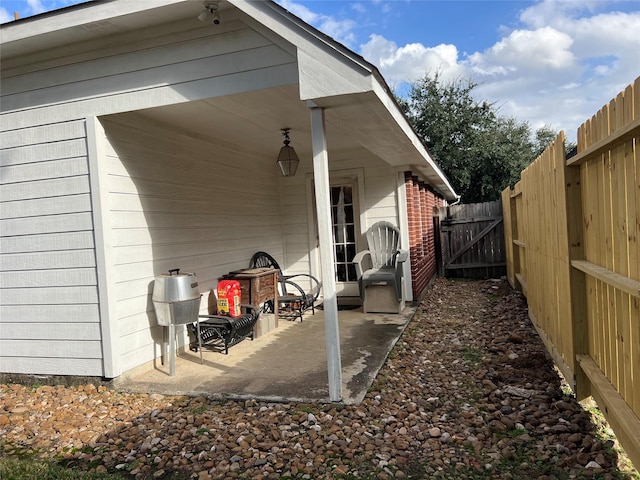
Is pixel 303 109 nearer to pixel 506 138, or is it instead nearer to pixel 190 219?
pixel 190 219

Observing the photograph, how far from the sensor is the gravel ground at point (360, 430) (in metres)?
2.25

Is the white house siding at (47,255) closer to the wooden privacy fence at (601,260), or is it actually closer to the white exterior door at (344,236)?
the wooden privacy fence at (601,260)

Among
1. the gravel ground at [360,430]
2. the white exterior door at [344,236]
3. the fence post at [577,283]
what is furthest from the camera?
the white exterior door at [344,236]

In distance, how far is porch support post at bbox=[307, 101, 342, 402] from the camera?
3037 millimetres

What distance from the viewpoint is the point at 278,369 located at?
12.4ft

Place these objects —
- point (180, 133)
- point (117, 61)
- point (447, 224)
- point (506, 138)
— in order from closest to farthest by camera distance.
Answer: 1. point (117, 61)
2. point (180, 133)
3. point (447, 224)
4. point (506, 138)

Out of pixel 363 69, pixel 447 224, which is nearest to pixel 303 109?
pixel 363 69

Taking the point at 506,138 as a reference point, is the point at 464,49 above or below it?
above

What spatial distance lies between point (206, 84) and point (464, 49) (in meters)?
23.2

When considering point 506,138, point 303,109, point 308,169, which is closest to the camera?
point 303,109

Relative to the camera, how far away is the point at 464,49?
22625 mm

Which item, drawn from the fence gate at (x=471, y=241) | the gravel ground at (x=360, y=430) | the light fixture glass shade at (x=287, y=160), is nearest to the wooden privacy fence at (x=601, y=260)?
the gravel ground at (x=360, y=430)

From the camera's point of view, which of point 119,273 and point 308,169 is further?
point 308,169

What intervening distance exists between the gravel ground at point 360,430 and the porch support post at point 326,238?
0.70 feet
